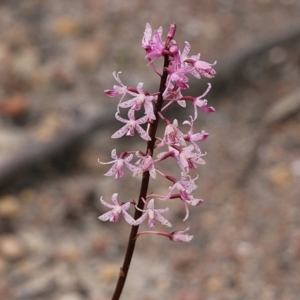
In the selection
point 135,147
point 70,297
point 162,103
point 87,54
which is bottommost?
point 162,103

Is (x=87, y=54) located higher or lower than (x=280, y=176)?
higher

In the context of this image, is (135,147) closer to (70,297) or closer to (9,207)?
(9,207)

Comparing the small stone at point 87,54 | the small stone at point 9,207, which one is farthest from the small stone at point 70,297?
the small stone at point 87,54

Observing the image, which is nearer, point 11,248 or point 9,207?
point 11,248

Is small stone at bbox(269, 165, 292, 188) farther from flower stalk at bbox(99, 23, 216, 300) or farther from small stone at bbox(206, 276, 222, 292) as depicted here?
flower stalk at bbox(99, 23, 216, 300)

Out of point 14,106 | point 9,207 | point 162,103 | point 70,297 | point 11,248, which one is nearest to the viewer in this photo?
point 162,103

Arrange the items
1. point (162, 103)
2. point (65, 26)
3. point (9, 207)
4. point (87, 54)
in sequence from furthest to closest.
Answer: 1. point (65, 26)
2. point (87, 54)
3. point (9, 207)
4. point (162, 103)

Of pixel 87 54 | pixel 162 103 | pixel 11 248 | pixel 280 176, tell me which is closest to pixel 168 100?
pixel 162 103

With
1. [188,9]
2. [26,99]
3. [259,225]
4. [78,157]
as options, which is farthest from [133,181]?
[188,9]
